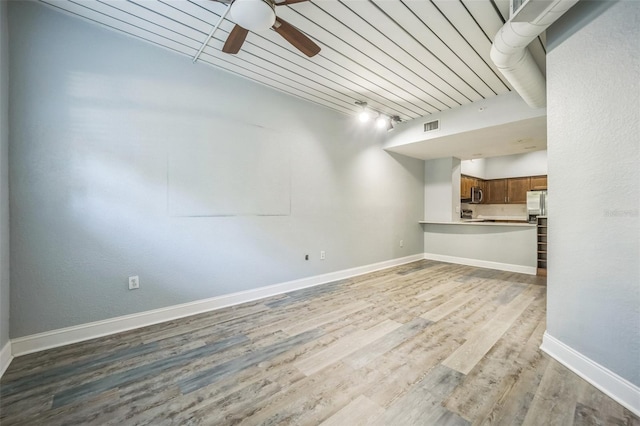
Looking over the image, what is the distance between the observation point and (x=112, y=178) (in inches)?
94.7

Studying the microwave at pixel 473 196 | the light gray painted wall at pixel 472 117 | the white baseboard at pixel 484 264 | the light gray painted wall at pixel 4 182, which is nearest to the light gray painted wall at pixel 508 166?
the microwave at pixel 473 196

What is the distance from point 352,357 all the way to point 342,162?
10.2ft

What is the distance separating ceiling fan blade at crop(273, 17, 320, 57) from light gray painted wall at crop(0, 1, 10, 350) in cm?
210

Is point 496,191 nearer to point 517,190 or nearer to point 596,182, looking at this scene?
point 517,190

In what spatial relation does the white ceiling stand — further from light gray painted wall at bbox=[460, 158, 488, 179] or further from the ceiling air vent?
light gray painted wall at bbox=[460, 158, 488, 179]

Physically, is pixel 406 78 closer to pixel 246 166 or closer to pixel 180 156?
pixel 246 166

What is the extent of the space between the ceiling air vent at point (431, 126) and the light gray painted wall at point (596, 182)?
2.28 metres

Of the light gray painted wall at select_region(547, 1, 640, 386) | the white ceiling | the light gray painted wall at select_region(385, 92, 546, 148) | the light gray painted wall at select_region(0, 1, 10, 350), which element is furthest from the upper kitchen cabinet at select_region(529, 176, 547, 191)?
the light gray painted wall at select_region(0, 1, 10, 350)

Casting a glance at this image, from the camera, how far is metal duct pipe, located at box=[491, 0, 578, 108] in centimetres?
170

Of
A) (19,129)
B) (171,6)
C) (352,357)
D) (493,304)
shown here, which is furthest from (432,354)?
(19,129)

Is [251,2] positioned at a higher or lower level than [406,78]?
lower

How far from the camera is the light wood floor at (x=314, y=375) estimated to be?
1.47 m

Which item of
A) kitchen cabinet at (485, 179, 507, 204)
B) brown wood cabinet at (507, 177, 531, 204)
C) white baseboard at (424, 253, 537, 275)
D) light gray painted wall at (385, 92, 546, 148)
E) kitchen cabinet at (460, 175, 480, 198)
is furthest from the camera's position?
kitchen cabinet at (485, 179, 507, 204)

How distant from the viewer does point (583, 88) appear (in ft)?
6.01
